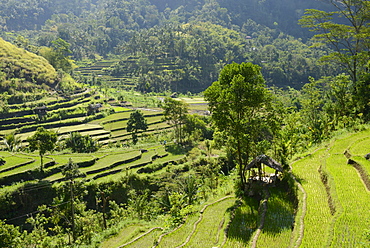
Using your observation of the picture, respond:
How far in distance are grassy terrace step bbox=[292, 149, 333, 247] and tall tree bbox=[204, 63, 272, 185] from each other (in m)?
3.26

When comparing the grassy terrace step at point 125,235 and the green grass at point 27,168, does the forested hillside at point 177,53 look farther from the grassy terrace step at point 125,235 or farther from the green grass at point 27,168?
the grassy terrace step at point 125,235

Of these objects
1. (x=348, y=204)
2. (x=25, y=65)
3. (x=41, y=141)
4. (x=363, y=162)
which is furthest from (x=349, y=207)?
(x=25, y=65)

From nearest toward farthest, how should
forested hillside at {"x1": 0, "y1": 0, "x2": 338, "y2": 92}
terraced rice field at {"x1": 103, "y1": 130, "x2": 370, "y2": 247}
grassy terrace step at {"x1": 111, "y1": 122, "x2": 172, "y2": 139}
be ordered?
terraced rice field at {"x1": 103, "y1": 130, "x2": 370, "y2": 247} → grassy terrace step at {"x1": 111, "y1": 122, "x2": 172, "y2": 139} → forested hillside at {"x1": 0, "y1": 0, "x2": 338, "y2": 92}

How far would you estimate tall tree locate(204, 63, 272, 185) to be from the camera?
50.6 feet

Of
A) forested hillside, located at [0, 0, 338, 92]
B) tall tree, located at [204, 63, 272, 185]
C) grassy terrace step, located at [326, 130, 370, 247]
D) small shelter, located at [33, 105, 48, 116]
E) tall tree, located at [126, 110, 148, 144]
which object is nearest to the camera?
grassy terrace step, located at [326, 130, 370, 247]

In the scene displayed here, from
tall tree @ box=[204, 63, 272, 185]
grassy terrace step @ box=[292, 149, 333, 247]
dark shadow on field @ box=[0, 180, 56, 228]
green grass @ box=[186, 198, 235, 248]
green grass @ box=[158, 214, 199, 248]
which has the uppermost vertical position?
tall tree @ box=[204, 63, 272, 185]

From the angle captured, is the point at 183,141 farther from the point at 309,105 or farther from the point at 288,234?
the point at 288,234

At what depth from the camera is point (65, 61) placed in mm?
83188

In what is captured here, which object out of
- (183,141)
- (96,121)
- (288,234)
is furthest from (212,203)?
(96,121)

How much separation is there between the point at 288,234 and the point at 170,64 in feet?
327

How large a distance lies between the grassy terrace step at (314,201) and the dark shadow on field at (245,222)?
2.49 meters

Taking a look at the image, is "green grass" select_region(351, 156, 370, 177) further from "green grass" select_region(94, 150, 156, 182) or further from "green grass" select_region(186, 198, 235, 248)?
"green grass" select_region(94, 150, 156, 182)

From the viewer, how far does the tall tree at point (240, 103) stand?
Answer: 1544cm

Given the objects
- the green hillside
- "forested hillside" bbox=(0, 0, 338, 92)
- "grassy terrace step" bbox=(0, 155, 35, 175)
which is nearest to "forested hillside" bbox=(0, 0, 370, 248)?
"grassy terrace step" bbox=(0, 155, 35, 175)
